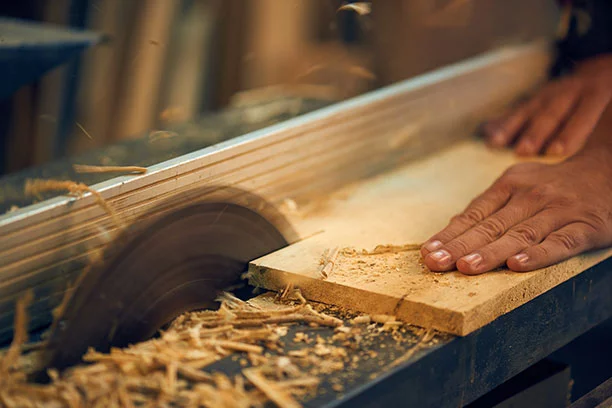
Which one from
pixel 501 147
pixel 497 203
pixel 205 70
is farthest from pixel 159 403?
pixel 205 70

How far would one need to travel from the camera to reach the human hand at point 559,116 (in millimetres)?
2578

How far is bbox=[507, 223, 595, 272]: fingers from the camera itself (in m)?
1.69

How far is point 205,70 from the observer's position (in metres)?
4.81

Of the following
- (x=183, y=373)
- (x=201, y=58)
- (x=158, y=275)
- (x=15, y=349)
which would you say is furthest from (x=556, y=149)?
(x=201, y=58)

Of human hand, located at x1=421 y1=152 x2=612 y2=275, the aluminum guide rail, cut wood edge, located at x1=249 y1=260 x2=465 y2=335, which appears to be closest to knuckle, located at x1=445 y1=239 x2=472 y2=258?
human hand, located at x1=421 y1=152 x2=612 y2=275

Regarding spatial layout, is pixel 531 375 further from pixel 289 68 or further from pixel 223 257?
pixel 289 68

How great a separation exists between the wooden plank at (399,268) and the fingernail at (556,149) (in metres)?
0.32

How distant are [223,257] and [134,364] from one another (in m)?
0.44

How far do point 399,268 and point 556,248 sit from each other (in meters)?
Result: 0.35

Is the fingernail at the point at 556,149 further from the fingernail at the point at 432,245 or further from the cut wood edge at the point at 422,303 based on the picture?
the fingernail at the point at 432,245

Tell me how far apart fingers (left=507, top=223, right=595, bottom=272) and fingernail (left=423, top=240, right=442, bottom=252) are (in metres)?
0.16

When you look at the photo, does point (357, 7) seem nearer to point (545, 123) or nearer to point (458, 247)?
point (545, 123)

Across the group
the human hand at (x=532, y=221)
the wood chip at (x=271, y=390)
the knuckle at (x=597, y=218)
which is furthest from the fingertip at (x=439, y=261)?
the wood chip at (x=271, y=390)

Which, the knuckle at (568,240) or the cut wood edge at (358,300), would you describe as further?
the knuckle at (568,240)
